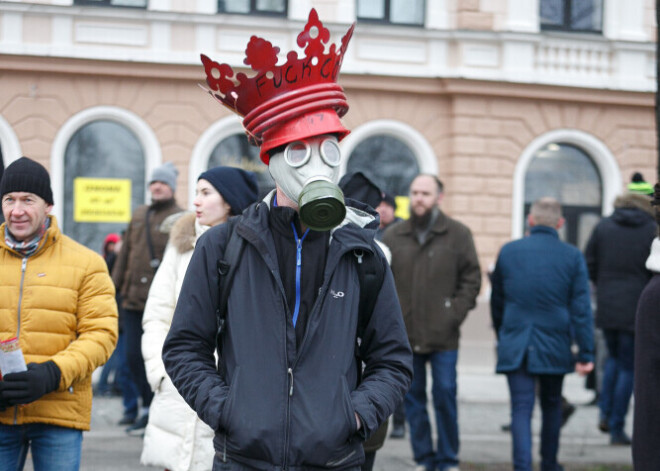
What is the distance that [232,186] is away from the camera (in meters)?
4.89

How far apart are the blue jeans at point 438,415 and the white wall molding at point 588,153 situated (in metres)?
9.03

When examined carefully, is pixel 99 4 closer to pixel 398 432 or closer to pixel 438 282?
pixel 398 432

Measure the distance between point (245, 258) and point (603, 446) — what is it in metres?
6.37

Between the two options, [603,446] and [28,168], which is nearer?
[28,168]

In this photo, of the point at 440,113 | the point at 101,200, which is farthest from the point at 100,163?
the point at 440,113

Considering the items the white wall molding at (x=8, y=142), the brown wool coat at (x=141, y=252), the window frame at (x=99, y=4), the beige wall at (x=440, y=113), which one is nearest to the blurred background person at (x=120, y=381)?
the brown wool coat at (x=141, y=252)

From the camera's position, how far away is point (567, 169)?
16.6 metres

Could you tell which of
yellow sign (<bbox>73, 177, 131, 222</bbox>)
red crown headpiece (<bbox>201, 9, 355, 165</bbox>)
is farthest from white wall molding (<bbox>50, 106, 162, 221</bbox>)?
red crown headpiece (<bbox>201, 9, 355, 165</bbox>)

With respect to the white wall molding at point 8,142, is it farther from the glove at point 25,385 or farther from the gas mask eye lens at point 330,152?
the gas mask eye lens at point 330,152

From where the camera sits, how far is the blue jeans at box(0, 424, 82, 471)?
4.13 m

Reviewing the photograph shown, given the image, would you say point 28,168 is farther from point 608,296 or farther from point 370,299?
point 608,296

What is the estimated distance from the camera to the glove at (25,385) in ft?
12.7

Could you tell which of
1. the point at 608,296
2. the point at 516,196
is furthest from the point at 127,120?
the point at 608,296

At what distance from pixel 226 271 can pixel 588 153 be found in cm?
1443
